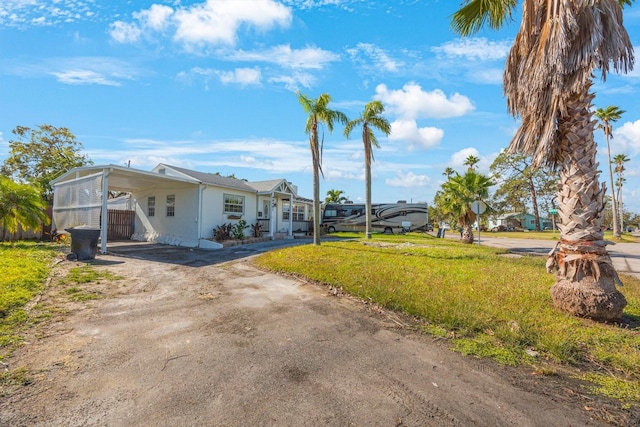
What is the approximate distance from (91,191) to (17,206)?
2.20 meters

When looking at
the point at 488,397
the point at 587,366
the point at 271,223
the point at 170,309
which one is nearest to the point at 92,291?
the point at 170,309

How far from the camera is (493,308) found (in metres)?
5.06

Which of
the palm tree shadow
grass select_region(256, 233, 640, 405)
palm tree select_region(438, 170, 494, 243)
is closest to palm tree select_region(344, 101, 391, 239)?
palm tree select_region(438, 170, 494, 243)

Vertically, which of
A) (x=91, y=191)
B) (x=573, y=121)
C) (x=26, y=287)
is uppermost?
(x=573, y=121)

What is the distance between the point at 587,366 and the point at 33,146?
113 feet

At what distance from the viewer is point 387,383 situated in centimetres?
298

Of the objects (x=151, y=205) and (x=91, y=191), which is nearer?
(x=91, y=191)

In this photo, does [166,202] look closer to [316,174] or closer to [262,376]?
[316,174]

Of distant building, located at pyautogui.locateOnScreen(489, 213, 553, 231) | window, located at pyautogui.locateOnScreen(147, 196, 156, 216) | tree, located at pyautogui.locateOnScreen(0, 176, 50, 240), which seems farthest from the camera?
distant building, located at pyautogui.locateOnScreen(489, 213, 553, 231)

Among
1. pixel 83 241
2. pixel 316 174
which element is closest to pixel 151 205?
pixel 83 241

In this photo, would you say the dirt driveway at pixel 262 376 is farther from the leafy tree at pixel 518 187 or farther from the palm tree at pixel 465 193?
the leafy tree at pixel 518 187

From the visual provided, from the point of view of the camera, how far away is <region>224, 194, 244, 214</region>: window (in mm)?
16402

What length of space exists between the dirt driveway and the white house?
344 inches

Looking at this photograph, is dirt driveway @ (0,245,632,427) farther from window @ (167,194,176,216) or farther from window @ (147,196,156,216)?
window @ (147,196,156,216)
